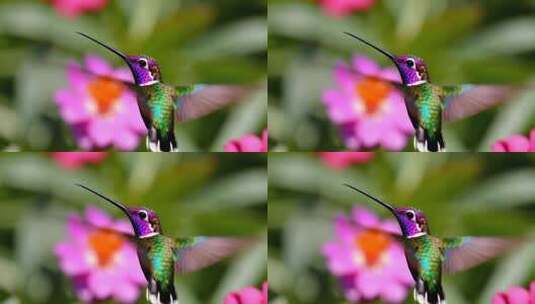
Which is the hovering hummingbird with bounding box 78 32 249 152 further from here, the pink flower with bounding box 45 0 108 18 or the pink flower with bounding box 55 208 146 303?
the pink flower with bounding box 55 208 146 303

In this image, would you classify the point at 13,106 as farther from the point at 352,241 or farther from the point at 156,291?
the point at 352,241

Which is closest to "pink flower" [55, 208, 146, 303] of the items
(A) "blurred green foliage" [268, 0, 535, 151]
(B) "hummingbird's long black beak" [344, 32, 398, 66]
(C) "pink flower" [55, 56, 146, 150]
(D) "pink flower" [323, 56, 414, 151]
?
(C) "pink flower" [55, 56, 146, 150]

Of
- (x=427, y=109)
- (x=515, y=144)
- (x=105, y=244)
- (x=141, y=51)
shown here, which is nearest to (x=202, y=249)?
(x=105, y=244)

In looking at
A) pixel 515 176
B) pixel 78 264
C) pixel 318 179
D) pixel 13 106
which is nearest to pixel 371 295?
pixel 318 179

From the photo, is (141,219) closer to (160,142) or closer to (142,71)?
(160,142)

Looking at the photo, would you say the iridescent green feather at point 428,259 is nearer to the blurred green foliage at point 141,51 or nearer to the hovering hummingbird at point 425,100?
the hovering hummingbird at point 425,100

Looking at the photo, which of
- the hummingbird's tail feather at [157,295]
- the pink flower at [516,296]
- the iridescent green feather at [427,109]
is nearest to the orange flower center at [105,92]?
the hummingbird's tail feather at [157,295]

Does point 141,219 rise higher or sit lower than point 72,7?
lower
